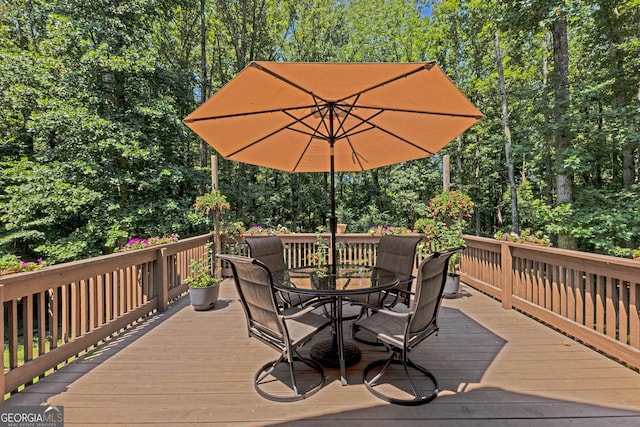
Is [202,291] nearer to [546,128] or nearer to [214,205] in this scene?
[214,205]

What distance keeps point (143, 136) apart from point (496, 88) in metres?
12.5

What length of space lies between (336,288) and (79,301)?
7.78ft

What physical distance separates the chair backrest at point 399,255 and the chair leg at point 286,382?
1.22 meters

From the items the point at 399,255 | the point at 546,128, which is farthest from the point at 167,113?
the point at 546,128

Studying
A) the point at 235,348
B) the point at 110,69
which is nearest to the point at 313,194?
the point at 110,69

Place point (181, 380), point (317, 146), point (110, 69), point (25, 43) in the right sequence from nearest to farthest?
point (181, 380)
point (317, 146)
point (110, 69)
point (25, 43)

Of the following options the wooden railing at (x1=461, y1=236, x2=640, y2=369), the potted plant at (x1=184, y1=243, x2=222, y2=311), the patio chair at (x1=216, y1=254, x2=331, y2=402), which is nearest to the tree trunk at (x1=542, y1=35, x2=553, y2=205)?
the wooden railing at (x1=461, y1=236, x2=640, y2=369)

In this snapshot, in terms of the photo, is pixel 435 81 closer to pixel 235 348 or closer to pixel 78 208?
pixel 235 348

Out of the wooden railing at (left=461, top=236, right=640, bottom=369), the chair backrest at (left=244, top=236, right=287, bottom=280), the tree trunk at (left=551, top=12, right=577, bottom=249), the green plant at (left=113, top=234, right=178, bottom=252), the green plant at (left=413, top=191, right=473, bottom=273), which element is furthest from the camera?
the tree trunk at (left=551, top=12, right=577, bottom=249)

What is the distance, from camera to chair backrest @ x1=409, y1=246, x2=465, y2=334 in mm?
1785

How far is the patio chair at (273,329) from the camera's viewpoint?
1820 mm

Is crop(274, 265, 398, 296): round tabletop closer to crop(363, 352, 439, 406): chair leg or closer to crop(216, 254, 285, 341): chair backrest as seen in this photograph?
crop(216, 254, 285, 341): chair backrest

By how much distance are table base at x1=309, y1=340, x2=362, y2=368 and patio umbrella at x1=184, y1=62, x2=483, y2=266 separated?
78cm

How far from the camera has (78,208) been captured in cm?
685
